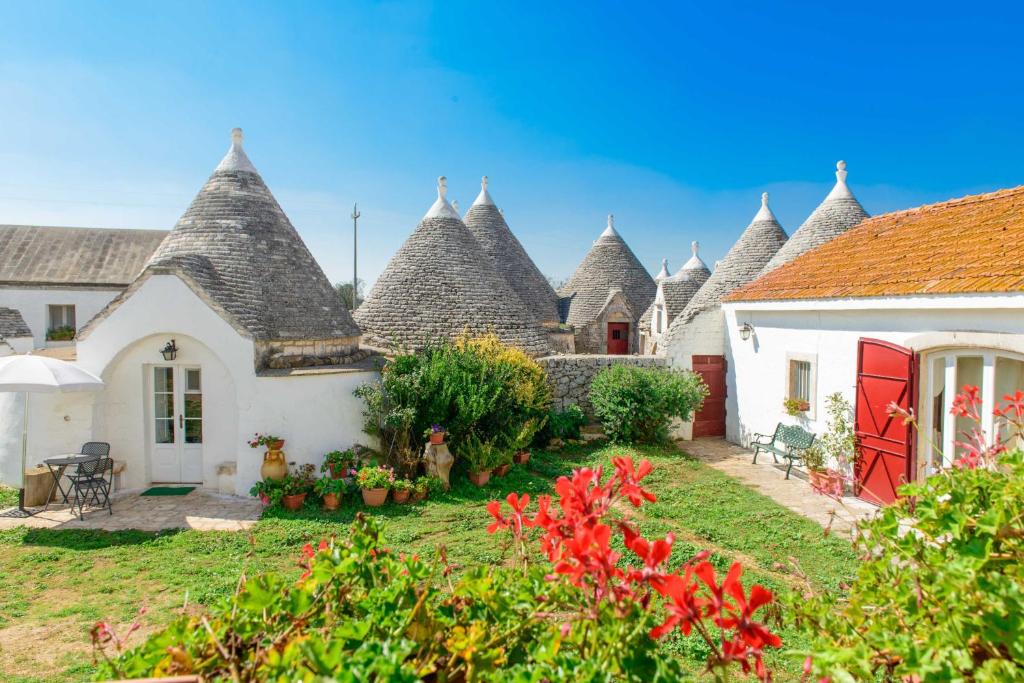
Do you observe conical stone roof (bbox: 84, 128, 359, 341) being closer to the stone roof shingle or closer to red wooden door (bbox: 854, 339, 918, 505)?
red wooden door (bbox: 854, 339, 918, 505)

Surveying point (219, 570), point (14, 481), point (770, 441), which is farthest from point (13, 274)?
point (770, 441)

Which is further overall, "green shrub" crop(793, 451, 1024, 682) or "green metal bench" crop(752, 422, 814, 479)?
"green metal bench" crop(752, 422, 814, 479)

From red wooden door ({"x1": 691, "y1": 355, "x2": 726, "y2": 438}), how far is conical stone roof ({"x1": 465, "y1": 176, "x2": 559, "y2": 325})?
7.27m

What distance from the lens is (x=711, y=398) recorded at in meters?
14.6

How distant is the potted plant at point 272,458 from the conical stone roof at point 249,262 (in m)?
1.77

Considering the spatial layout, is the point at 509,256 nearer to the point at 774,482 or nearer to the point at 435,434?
the point at 435,434

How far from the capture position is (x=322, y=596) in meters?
1.76

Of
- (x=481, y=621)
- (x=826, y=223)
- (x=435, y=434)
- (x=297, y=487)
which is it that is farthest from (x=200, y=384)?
(x=826, y=223)

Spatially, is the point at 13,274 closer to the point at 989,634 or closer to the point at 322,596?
the point at 322,596

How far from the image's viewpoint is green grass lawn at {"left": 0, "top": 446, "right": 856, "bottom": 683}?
17.2ft

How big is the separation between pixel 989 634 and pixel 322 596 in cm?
190

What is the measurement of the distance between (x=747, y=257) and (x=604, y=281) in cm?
693

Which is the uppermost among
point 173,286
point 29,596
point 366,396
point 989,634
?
point 173,286

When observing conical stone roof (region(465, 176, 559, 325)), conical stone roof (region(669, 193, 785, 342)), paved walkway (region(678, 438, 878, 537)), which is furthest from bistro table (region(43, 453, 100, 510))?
conical stone roof (region(669, 193, 785, 342))
